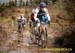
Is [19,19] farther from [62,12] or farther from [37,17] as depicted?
[62,12]

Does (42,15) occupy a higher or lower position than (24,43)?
higher

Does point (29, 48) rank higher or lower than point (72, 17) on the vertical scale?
lower

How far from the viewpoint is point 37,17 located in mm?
1202

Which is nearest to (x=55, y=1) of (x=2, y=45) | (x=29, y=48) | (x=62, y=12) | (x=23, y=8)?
(x=62, y=12)

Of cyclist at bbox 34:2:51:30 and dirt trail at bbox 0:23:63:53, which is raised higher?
cyclist at bbox 34:2:51:30

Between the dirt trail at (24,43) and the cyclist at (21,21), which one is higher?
the cyclist at (21,21)

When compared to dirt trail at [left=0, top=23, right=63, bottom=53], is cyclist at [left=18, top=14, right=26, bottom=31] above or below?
above

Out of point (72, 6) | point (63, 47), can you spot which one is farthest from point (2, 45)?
point (72, 6)

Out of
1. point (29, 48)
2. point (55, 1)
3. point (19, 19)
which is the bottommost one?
point (29, 48)

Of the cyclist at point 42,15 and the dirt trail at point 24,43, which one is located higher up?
the cyclist at point 42,15

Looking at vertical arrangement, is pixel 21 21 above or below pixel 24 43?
above

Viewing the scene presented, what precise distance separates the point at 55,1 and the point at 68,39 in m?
0.27

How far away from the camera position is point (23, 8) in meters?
1.21

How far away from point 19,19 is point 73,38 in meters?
0.39
